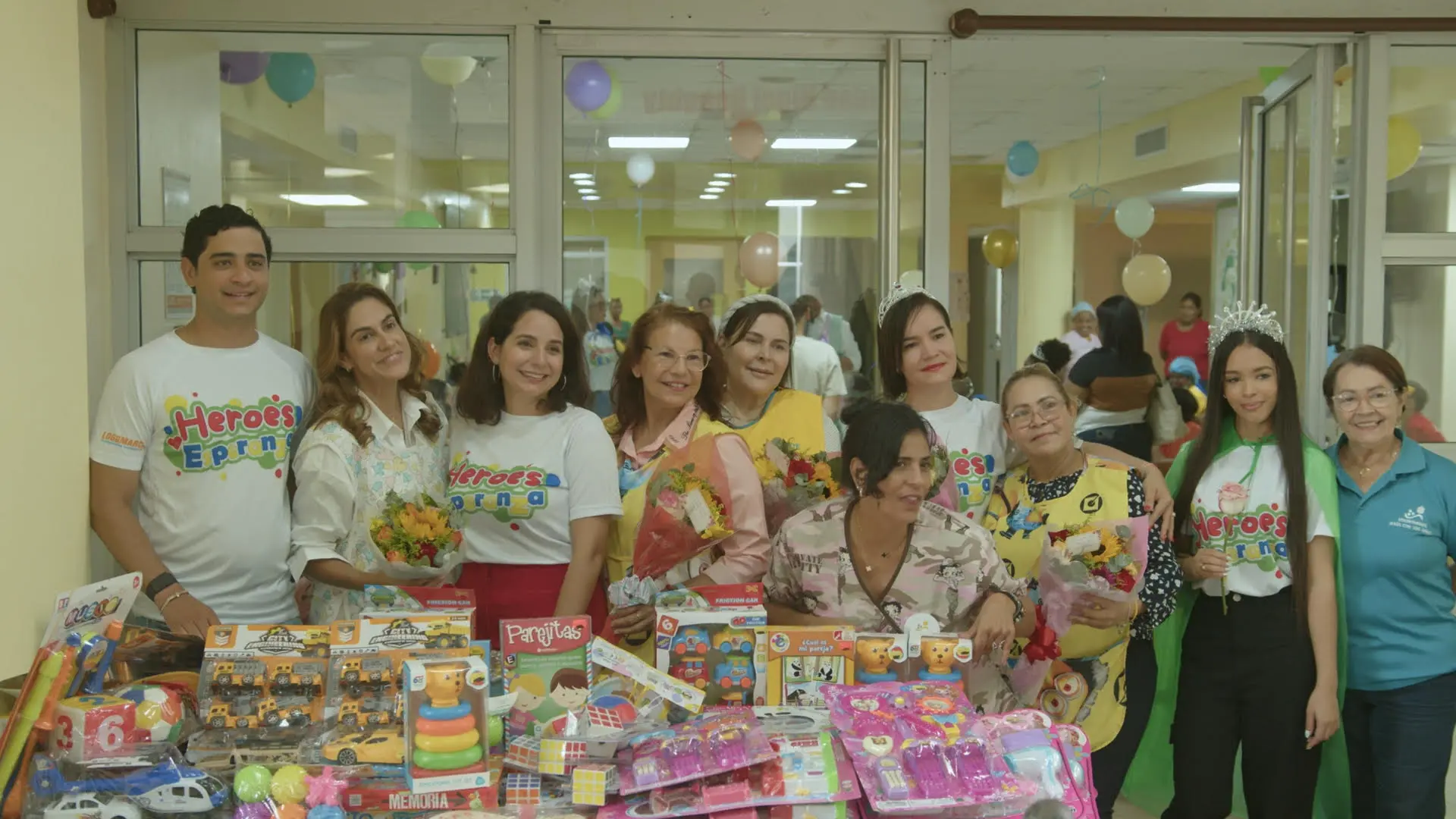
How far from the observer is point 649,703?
7.14 ft

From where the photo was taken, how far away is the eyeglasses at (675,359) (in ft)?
9.66

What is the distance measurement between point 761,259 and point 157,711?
2.79 metres

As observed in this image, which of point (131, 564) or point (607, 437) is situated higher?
point (607, 437)

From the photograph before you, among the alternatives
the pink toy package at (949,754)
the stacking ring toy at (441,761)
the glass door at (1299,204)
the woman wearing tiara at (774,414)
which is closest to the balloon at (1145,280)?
the glass door at (1299,204)

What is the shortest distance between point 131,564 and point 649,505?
1177mm

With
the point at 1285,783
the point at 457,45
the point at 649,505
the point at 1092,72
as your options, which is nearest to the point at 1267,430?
the point at 1285,783

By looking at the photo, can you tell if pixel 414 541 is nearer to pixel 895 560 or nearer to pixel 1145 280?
pixel 895 560

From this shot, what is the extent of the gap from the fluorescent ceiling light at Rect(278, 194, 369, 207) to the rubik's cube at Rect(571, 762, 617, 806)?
2665 mm

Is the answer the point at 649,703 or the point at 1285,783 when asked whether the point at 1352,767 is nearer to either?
the point at 1285,783

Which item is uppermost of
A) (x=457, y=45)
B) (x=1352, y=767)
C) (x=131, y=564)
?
(x=457, y=45)

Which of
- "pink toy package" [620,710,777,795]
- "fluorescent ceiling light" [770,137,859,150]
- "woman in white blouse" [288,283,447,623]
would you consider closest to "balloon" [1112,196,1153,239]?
"fluorescent ceiling light" [770,137,859,150]

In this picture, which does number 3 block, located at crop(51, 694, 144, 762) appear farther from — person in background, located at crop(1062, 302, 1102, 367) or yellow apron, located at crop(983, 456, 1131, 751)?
person in background, located at crop(1062, 302, 1102, 367)

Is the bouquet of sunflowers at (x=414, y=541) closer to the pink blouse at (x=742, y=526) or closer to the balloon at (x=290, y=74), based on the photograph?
the pink blouse at (x=742, y=526)

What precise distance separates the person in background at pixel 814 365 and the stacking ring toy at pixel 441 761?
256 centimetres
